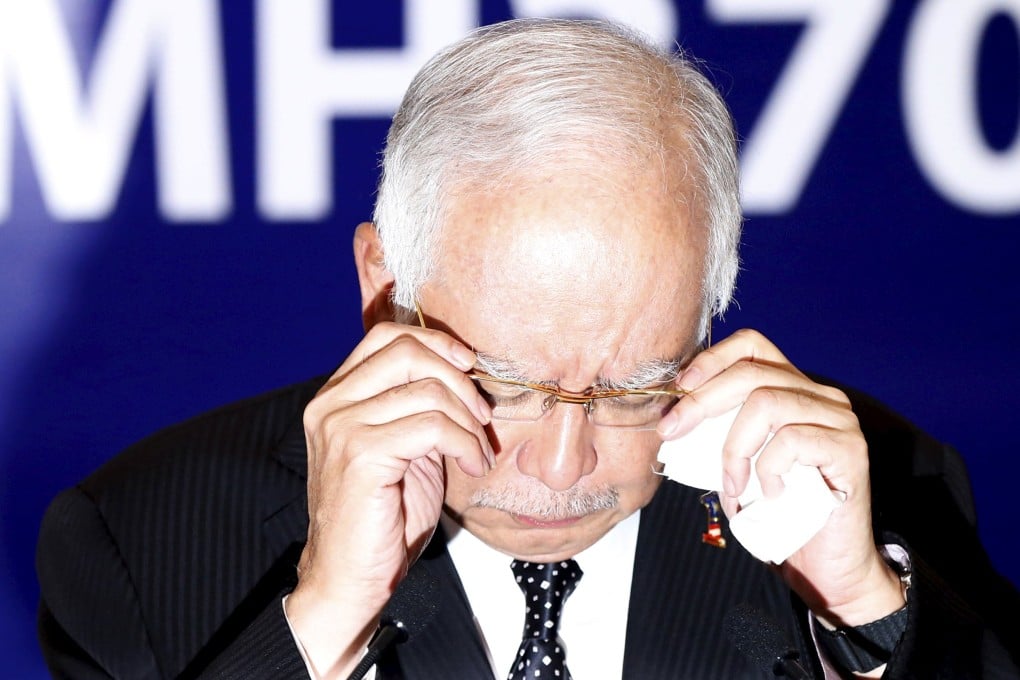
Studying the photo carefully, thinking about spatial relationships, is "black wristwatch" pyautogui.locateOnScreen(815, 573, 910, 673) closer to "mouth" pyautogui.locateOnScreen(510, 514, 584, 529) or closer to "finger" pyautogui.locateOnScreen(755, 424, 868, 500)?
"finger" pyautogui.locateOnScreen(755, 424, 868, 500)

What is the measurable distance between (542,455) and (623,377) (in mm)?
149

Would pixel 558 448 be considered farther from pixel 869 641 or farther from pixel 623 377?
pixel 869 641

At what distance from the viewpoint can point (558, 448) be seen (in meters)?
1.74

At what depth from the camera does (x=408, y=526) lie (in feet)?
5.89

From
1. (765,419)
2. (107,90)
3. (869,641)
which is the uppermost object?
Answer: (107,90)

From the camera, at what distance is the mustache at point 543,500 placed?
1.77 meters

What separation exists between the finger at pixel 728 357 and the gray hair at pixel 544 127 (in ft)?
0.39

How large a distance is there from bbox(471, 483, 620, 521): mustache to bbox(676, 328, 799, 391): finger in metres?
0.21

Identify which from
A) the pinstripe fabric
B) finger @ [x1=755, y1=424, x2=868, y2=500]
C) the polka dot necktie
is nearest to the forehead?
finger @ [x1=755, y1=424, x2=868, y2=500]

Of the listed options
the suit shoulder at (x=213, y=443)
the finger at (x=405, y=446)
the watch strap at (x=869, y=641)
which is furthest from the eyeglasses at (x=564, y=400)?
the suit shoulder at (x=213, y=443)

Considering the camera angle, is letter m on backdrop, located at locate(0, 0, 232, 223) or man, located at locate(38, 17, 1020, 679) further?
letter m on backdrop, located at locate(0, 0, 232, 223)

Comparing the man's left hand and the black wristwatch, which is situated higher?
the man's left hand

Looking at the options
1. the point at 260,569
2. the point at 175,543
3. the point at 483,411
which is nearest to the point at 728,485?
the point at 483,411

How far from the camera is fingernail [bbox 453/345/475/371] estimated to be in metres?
1.65
